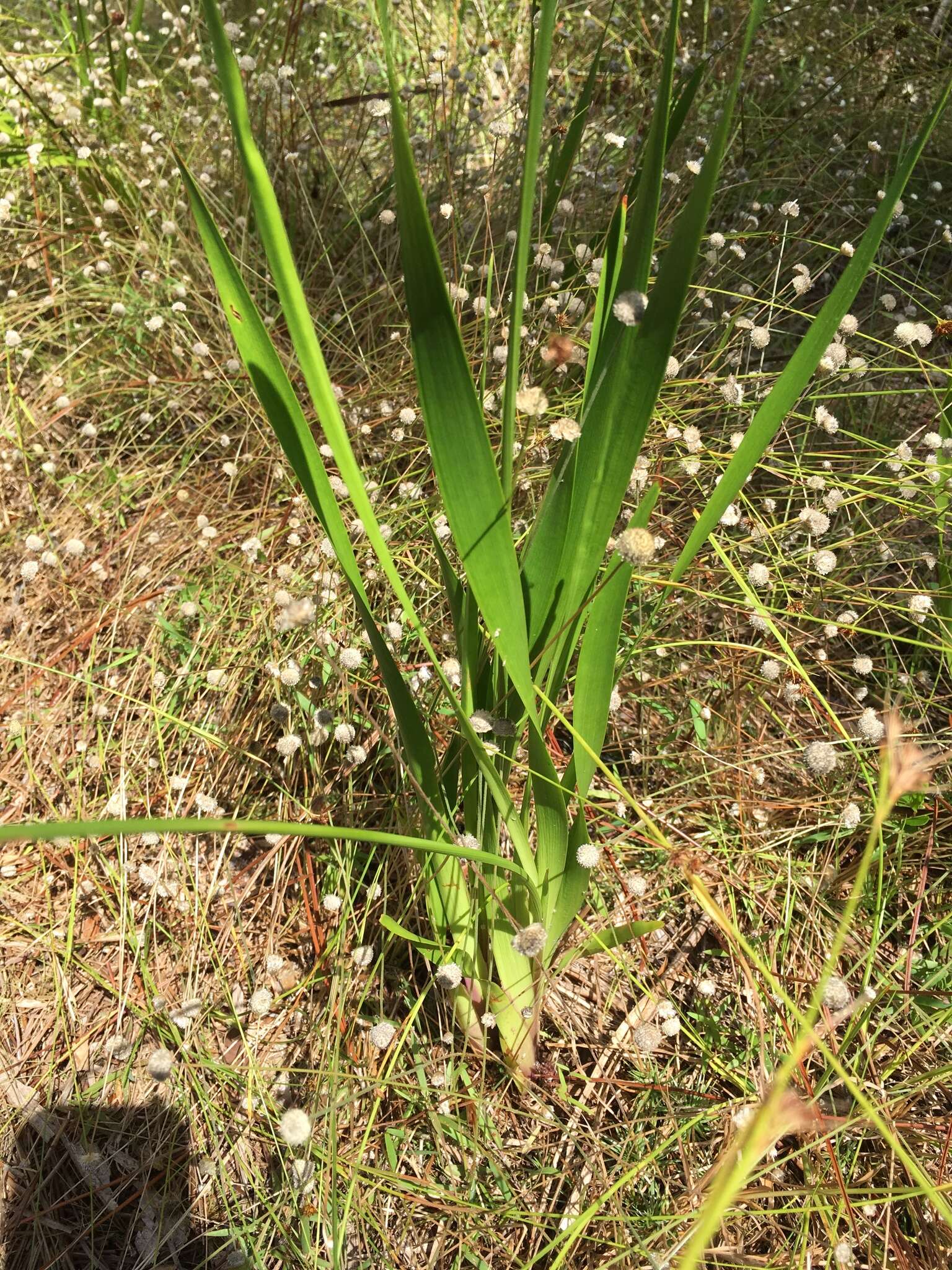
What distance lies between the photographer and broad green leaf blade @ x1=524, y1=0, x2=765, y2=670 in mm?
688

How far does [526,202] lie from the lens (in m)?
0.72

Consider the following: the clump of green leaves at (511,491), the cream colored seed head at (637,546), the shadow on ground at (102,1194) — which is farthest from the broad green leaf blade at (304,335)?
the shadow on ground at (102,1194)

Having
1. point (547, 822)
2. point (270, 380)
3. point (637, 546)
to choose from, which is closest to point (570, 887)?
point (547, 822)

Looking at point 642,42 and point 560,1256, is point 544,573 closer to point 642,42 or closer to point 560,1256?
point 560,1256

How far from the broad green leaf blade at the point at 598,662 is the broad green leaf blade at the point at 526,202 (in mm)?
155

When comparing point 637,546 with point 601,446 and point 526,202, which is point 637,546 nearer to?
point 601,446

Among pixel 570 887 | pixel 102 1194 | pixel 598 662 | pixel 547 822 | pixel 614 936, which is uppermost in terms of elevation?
pixel 598 662

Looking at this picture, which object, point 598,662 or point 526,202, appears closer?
point 526,202

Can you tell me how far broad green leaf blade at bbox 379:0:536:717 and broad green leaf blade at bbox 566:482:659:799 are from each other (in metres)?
0.08

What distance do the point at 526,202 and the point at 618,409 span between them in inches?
8.1

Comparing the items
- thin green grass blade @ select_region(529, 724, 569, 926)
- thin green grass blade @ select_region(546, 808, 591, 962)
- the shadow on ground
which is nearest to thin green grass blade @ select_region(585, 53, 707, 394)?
thin green grass blade @ select_region(529, 724, 569, 926)

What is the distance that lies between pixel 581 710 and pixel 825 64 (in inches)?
112

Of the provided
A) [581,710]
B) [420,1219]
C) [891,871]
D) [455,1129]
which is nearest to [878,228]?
[581,710]

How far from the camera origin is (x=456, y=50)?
2.58 meters
